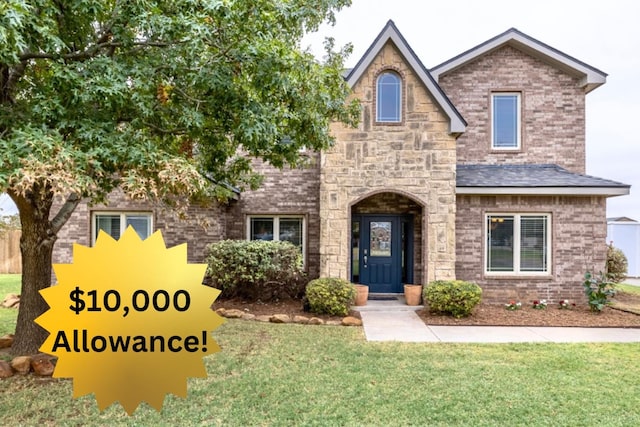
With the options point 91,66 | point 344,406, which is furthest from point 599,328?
point 91,66

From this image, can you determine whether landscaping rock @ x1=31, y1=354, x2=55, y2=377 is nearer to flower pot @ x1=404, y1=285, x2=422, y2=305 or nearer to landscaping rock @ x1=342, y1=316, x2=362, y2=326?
landscaping rock @ x1=342, y1=316, x2=362, y2=326

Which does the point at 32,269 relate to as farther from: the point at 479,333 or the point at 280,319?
the point at 479,333

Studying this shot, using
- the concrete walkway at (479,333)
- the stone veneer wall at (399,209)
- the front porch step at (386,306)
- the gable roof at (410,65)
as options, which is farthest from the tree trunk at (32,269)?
the stone veneer wall at (399,209)

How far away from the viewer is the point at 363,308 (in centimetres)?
1002

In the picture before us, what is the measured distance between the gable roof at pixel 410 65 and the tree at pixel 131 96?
3.51m

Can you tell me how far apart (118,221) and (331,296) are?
6897mm

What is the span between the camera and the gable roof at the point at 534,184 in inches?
393

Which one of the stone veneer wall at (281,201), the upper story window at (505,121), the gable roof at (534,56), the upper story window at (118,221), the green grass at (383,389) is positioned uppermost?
the gable roof at (534,56)

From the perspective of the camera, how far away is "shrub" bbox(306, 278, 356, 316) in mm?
9047

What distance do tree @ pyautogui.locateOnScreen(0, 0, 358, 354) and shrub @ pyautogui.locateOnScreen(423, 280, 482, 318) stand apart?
4811 millimetres

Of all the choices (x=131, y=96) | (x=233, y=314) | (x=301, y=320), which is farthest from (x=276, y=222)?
(x=131, y=96)

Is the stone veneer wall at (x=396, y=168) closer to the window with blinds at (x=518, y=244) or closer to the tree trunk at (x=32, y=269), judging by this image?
the window with blinds at (x=518, y=244)

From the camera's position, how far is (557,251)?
10422mm

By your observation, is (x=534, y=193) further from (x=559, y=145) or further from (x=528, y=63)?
(x=528, y=63)
